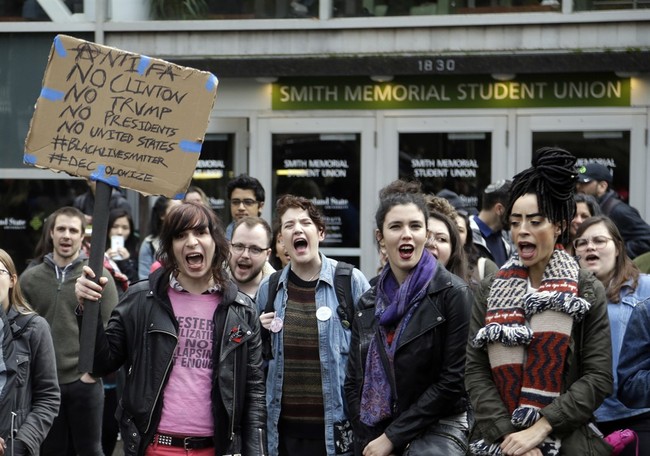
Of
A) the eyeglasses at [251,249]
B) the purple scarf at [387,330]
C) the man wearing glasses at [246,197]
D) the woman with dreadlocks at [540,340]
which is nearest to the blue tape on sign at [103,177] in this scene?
the purple scarf at [387,330]

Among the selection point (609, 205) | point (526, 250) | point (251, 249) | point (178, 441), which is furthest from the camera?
point (609, 205)

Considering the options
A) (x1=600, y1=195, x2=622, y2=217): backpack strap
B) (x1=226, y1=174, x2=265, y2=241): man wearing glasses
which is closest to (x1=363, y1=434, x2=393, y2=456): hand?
(x1=226, y1=174, x2=265, y2=241): man wearing glasses

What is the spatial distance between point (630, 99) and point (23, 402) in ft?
24.9

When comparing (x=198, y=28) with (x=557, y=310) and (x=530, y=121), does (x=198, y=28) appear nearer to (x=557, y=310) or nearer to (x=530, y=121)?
(x=530, y=121)

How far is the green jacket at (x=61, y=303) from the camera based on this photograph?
888 cm

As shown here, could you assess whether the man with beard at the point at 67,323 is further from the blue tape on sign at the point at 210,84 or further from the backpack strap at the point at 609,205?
the backpack strap at the point at 609,205

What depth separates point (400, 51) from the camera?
41.9 feet

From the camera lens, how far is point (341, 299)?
679 centimetres

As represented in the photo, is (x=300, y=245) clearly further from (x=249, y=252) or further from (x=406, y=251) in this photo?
(x=406, y=251)

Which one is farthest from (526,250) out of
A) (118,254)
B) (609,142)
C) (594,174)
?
(609,142)

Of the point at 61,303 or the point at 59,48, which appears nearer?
the point at 59,48

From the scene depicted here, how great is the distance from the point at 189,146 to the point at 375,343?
1.37 m

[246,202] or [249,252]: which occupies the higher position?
[246,202]

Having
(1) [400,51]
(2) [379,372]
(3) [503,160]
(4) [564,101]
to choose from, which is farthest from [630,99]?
(2) [379,372]
